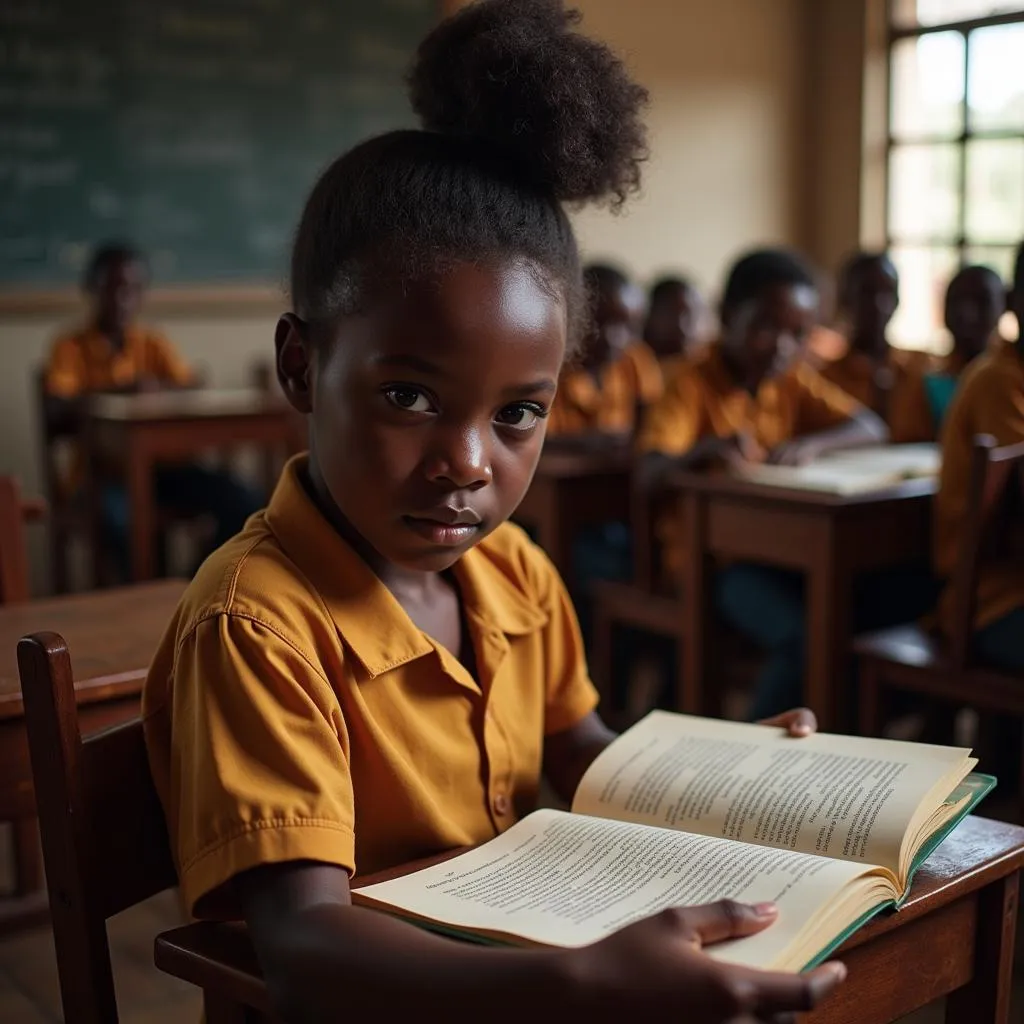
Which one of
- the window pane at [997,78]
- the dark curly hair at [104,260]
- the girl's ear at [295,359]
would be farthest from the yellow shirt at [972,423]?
the window pane at [997,78]

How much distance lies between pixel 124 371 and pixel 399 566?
3.98m

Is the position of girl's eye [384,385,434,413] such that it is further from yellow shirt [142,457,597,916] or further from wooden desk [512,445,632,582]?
wooden desk [512,445,632,582]

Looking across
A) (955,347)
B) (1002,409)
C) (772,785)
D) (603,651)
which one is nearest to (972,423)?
(1002,409)

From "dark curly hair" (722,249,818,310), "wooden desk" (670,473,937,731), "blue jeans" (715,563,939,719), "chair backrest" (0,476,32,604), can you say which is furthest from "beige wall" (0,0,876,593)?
"chair backrest" (0,476,32,604)

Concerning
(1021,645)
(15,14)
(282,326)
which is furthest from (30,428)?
(282,326)

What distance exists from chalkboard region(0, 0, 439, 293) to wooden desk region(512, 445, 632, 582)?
201 centimetres

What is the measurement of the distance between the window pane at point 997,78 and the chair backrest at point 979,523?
4.51 metres

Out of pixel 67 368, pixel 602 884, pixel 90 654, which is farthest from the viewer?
pixel 67 368

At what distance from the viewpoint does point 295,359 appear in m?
0.95

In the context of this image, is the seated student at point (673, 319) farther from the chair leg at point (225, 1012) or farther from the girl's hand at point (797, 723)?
the chair leg at point (225, 1012)

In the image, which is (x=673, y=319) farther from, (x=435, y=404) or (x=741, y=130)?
(x=435, y=404)

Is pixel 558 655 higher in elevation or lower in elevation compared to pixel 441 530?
lower

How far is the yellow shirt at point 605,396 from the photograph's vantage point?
12.5ft

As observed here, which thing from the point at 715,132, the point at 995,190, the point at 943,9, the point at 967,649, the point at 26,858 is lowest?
the point at 26,858
